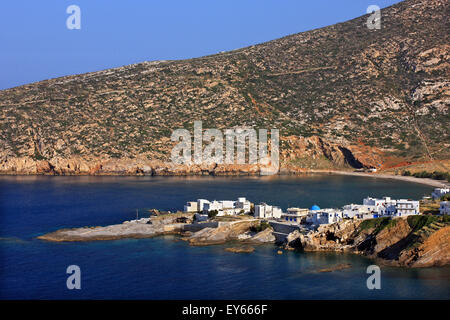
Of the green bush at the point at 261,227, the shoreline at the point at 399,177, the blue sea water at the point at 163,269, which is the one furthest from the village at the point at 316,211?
the shoreline at the point at 399,177

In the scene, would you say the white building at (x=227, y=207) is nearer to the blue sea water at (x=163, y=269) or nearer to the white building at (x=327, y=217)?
the blue sea water at (x=163, y=269)

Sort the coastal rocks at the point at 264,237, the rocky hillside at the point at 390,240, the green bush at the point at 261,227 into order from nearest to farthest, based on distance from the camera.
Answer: the rocky hillside at the point at 390,240
the coastal rocks at the point at 264,237
the green bush at the point at 261,227

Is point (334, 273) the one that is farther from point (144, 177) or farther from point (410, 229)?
point (144, 177)

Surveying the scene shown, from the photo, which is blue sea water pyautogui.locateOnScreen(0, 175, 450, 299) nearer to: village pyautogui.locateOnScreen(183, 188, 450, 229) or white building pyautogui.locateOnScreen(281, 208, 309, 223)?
village pyautogui.locateOnScreen(183, 188, 450, 229)

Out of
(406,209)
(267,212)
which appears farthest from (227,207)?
(406,209)

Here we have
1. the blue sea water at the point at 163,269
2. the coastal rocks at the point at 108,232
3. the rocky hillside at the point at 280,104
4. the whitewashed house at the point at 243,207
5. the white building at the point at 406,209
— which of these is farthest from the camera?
the rocky hillside at the point at 280,104

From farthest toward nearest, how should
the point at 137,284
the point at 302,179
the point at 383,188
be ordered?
1. the point at 302,179
2. the point at 383,188
3. the point at 137,284

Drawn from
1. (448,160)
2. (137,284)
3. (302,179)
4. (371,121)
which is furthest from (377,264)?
(371,121)
